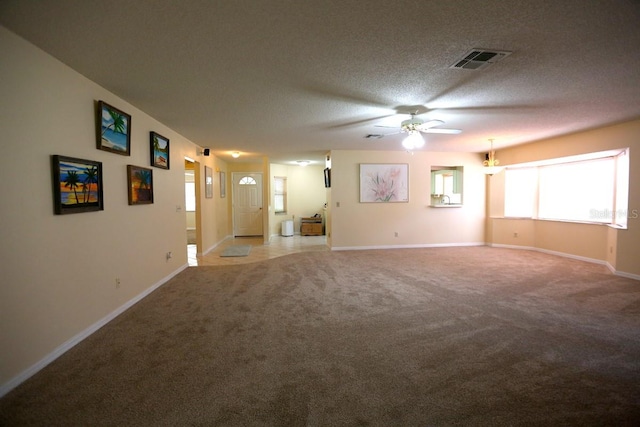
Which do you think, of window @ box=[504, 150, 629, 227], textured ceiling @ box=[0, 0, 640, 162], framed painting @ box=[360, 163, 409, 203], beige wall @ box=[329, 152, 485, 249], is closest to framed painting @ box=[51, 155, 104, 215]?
textured ceiling @ box=[0, 0, 640, 162]

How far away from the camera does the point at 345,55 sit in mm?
2395

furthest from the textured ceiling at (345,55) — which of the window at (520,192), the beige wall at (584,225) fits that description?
the window at (520,192)

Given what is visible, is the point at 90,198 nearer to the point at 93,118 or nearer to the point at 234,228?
the point at 93,118

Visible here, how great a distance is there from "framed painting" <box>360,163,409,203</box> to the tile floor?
1.80 m

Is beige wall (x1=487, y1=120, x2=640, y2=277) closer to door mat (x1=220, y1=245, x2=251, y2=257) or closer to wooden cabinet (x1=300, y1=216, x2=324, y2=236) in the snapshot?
wooden cabinet (x1=300, y1=216, x2=324, y2=236)

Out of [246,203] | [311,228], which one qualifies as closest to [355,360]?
[311,228]

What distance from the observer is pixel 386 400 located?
6.15ft

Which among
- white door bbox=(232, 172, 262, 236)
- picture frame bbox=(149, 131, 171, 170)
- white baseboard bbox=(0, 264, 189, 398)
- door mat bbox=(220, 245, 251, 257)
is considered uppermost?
picture frame bbox=(149, 131, 171, 170)

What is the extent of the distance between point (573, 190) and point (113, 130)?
8.35 meters

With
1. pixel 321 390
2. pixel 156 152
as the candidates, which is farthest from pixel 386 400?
pixel 156 152

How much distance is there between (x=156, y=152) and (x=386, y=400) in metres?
4.25

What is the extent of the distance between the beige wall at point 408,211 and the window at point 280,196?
3.50 metres

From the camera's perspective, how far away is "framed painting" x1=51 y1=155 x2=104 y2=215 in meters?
2.42

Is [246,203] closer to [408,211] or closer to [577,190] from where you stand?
[408,211]
